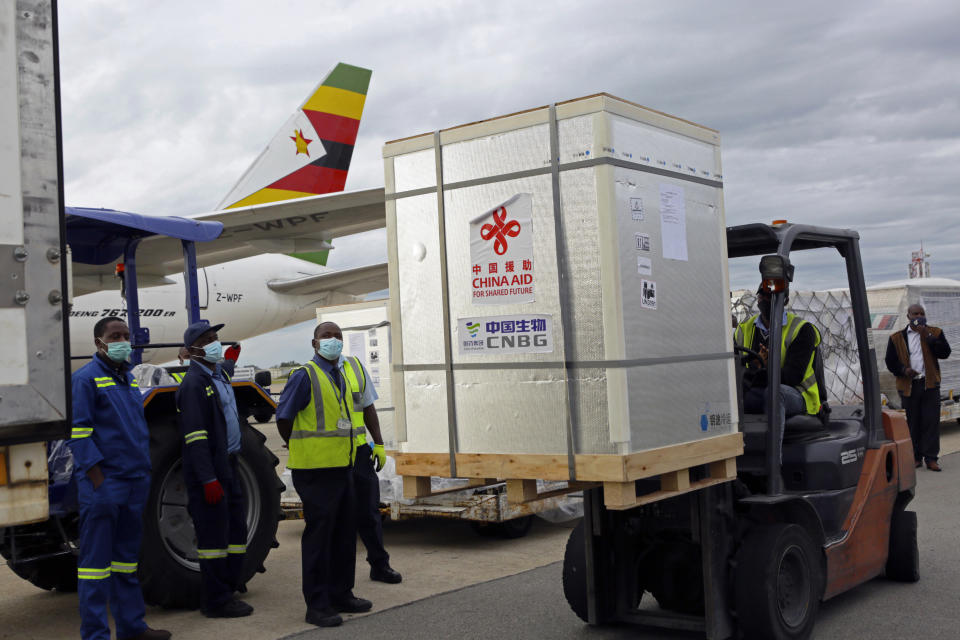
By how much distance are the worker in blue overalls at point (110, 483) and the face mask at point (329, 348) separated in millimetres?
1177

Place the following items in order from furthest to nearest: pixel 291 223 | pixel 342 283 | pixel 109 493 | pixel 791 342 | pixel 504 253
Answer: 1. pixel 342 283
2. pixel 291 223
3. pixel 791 342
4. pixel 109 493
5. pixel 504 253

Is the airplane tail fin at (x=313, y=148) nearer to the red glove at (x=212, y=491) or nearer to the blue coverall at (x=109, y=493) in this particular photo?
the red glove at (x=212, y=491)

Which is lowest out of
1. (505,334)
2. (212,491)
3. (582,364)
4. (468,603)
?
(468,603)

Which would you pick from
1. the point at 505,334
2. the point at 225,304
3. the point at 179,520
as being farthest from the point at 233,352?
the point at 225,304

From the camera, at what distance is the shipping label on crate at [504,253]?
4426mm

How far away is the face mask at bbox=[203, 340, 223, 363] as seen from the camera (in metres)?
6.32

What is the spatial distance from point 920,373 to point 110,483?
10109 millimetres

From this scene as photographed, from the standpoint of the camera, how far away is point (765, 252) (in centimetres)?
602

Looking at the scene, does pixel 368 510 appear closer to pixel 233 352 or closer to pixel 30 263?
pixel 233 352

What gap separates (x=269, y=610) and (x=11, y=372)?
3203 mm

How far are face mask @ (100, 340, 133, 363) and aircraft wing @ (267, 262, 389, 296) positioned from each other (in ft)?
42.3

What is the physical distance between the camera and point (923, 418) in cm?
1206

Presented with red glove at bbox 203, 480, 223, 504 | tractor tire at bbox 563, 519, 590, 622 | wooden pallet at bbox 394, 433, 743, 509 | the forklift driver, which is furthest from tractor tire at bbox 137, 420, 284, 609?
the forklift driver

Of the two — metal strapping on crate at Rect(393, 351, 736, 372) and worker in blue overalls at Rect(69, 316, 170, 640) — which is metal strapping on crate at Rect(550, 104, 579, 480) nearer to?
metal strapping on crate at Rect(393, 351, 736, 372)
